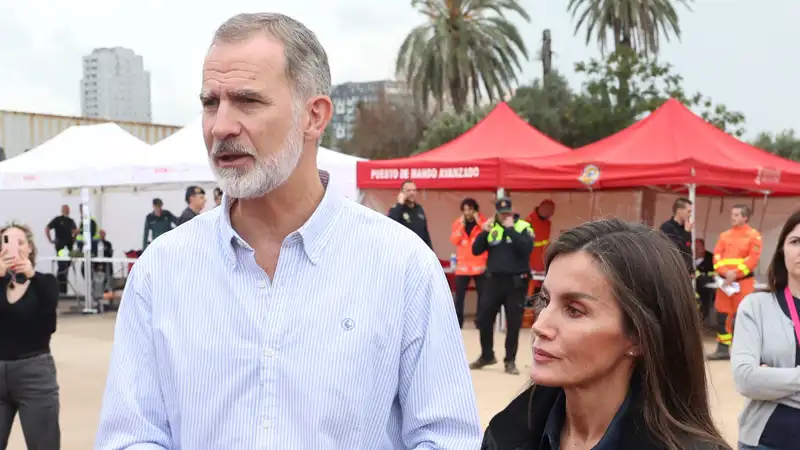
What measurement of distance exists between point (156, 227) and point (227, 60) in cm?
1324

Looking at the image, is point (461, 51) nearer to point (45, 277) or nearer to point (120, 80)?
point (120, 80)

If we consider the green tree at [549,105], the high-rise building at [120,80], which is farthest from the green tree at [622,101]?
the high-rise building at [120,80]

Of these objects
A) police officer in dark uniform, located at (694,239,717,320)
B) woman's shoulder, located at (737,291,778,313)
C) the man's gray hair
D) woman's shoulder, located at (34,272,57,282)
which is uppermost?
the man's gray hair

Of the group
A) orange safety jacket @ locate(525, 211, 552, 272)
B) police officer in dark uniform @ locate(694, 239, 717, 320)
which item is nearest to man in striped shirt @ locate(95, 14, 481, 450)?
police officer in dark uniform @ locate(694, 239, 717, 320)

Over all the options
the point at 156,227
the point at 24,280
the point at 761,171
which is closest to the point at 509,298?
the point at 761,171

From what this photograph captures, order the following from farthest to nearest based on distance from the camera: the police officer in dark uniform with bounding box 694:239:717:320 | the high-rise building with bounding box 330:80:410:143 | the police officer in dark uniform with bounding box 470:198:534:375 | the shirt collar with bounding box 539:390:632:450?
1. the high-rise building with bounding box 330:80:410:143
2. the police officer in dark uniform with bounding box 694:239:717:320
3. the police officer in dark uniform with bounding box 470:198:534:375
4. the shirt collar with bounding box 539:390:632:450

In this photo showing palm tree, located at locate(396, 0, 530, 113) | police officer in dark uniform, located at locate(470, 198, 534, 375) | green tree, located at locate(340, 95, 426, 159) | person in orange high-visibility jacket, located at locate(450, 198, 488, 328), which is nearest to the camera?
police officer in dark uniform, located at locate(470, 198, 534, 375)

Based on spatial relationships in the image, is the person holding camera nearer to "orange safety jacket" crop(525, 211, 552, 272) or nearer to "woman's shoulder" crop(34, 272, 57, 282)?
"woman's shoulder" crop(34, 272, 57, 282)

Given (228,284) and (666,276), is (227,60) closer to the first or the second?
(228,284)

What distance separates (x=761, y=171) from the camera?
1217 centimetres

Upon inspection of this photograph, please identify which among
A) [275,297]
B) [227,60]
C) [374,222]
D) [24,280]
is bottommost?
[24,280]

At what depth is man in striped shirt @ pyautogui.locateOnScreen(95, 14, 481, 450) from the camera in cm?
187

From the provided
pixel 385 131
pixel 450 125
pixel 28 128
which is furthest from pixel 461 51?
pixel 28 128

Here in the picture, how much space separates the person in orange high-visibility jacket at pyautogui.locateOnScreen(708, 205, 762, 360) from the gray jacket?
749 cm
